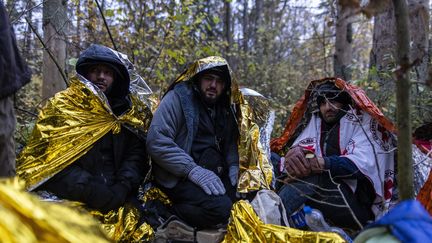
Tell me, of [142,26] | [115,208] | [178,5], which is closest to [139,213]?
[115,208]

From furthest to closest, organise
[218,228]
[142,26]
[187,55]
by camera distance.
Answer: [187,55]
[142,26]
[218,228]

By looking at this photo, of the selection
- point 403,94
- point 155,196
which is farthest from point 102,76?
point 403,94

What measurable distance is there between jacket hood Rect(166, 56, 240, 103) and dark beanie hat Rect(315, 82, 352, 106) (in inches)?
28.3

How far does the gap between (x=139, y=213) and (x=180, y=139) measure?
652mm

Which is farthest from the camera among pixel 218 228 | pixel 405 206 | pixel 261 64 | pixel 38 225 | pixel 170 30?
pixel 261 64

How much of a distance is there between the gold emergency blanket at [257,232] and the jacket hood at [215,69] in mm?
1173

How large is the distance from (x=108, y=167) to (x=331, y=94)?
6.50 ft

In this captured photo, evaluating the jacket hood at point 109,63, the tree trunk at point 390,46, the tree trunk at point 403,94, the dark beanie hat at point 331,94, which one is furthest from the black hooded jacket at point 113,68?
the tree trunk at point 390,46

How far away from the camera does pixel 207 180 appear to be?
3.23m

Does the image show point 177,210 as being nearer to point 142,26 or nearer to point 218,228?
point 218,228

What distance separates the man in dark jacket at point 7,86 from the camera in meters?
1.96

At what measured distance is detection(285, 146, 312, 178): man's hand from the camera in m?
3.43

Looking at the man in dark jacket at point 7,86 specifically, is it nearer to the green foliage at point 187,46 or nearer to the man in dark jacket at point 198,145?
the man in dark jacket at point 198,145

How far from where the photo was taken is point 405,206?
1.44 metres
